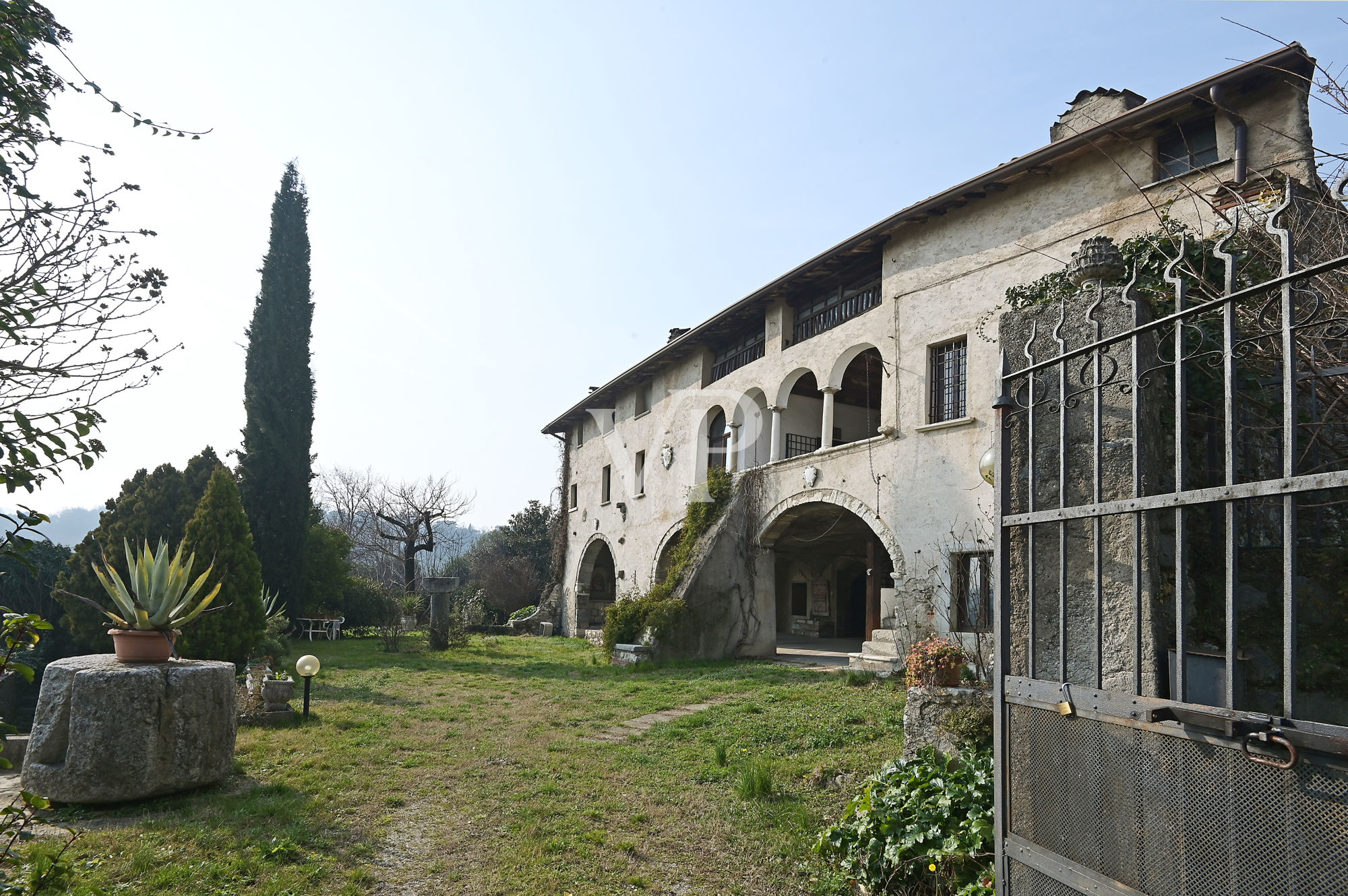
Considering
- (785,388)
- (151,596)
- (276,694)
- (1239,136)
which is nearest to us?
(151,596)

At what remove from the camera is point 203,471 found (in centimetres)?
1585

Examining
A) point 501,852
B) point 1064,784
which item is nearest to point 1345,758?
point 1064,784

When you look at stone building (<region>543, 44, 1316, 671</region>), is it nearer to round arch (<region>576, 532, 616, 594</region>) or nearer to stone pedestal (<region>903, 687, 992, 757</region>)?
stone pedestal (<region>903, 687, 992, 757</region>)

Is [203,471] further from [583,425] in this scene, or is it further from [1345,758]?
[1345,758]

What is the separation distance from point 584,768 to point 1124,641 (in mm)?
4722

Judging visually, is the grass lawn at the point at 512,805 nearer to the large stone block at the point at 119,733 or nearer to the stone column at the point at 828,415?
the large stone block at the point at 119,733

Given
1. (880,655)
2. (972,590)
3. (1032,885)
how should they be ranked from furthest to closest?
(880,655), (972,590), (1032,885)

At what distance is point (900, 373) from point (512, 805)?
9.00 m

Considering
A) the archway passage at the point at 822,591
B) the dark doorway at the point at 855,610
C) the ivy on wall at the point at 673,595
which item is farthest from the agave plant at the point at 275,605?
the dark doorway at the point at 855,610

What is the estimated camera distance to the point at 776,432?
15.6m

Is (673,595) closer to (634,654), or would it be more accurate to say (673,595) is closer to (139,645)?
(634,654)

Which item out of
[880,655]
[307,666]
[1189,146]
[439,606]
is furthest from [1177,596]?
[439,606]

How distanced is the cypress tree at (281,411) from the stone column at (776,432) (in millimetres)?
12268

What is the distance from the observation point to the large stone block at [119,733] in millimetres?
5098
